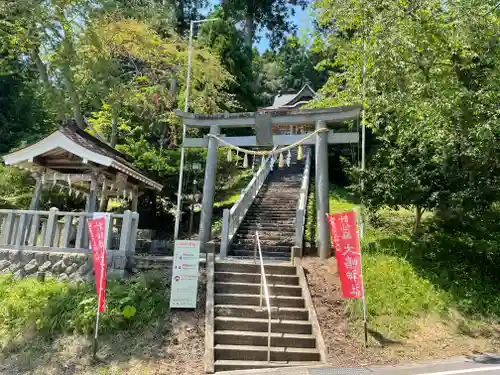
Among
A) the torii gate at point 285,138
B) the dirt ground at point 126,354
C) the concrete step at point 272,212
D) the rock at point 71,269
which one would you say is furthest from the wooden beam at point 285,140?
the dirt ground at point 126,354

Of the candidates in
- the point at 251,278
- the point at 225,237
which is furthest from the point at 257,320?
the point at 225,237

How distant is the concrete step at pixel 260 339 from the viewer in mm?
6621

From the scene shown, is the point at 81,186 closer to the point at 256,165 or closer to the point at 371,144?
the point at 256,165

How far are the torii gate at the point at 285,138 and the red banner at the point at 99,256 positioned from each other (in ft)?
13.0

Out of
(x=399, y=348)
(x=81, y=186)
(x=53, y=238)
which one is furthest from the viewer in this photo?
(x=81, y=186)

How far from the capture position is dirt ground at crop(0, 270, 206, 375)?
602 cm

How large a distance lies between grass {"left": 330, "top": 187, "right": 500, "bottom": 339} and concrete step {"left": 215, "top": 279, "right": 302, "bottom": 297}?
1.18 metres

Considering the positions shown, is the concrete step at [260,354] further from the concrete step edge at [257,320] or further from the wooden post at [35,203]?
the wooden post at [35,203]

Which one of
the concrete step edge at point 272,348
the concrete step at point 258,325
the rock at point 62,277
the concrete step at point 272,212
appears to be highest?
the concrete step at point 272,212

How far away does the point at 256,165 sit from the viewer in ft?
82.1

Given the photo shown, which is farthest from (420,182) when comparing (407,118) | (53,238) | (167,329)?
(53,238)

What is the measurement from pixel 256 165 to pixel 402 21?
633 inches

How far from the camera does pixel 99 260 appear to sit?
6570 mm

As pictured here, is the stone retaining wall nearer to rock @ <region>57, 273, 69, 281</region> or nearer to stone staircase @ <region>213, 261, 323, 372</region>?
rock @ <region>57, 273, 69, 281</region>
